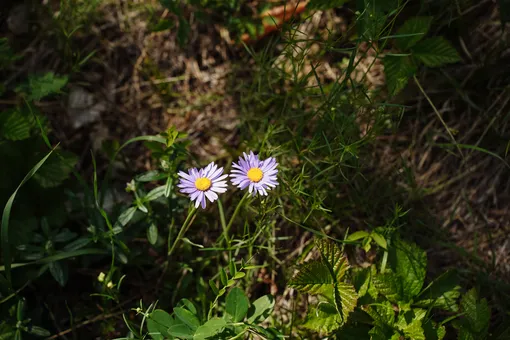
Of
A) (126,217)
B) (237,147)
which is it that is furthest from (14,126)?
(237,147)

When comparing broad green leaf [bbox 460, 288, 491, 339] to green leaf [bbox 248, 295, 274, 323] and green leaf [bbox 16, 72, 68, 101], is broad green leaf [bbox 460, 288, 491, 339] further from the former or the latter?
green leaf [bbox 16, 72, 68, 101]

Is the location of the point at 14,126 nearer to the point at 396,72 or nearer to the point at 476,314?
the point at 396,72

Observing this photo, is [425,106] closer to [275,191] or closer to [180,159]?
[275,191]

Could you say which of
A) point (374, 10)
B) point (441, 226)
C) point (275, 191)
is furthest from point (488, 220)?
point (374, 10)

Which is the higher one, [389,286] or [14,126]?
[14,126]

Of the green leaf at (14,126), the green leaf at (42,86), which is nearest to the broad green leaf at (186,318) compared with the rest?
the green leaf at (14,126)

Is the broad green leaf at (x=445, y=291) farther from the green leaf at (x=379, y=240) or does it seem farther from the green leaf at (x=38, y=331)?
the green leaf at (x=38, y=331)
